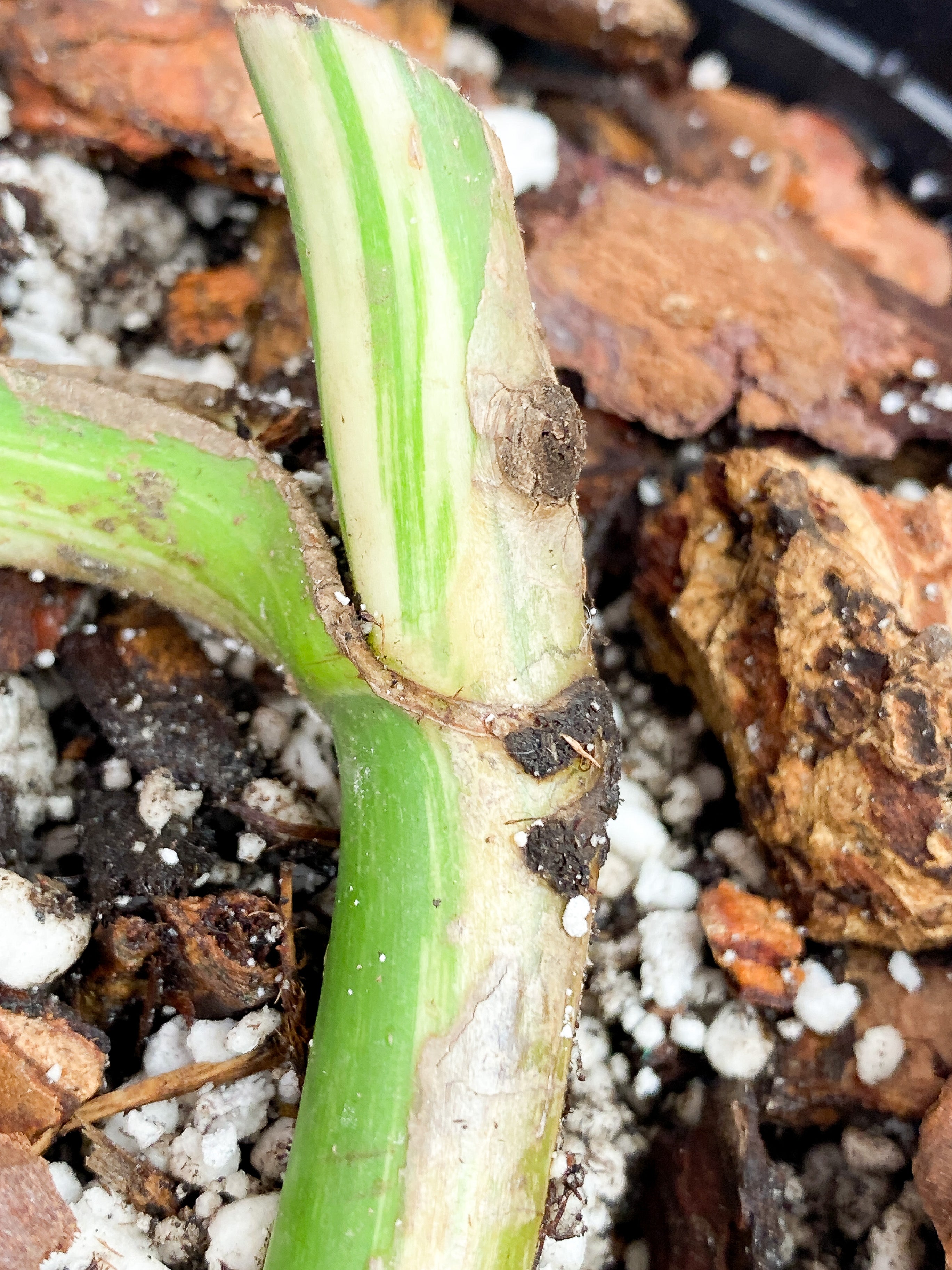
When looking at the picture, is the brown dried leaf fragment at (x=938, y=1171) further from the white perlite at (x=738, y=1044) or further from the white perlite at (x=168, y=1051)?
the white perlite at (x=168, y=1051)

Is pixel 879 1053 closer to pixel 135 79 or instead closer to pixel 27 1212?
pixel 27 1212

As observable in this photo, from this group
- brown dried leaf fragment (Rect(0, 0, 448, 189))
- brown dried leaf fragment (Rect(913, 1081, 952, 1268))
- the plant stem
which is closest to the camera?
the plant stem

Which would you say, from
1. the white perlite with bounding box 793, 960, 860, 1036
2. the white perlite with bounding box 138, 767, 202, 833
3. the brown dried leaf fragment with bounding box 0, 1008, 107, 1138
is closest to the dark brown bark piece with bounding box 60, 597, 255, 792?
the white perlite with bounding box 138, 767, 202, 833

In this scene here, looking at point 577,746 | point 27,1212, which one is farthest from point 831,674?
point 27,1212

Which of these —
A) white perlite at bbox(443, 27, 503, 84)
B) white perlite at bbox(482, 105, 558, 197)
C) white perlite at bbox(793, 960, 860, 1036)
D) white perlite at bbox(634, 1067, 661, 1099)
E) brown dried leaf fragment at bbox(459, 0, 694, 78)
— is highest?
brown dried leaf fragment at bbox(459, 0, 694, 78)

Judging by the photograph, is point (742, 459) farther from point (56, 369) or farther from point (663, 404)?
point (56, 369)

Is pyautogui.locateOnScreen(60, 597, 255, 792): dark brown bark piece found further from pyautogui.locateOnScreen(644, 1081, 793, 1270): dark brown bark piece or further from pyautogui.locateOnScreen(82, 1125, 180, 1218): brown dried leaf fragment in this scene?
pyautogui.locateOnScreen(644, 1081, 793, 1270): dark brown bark piece
